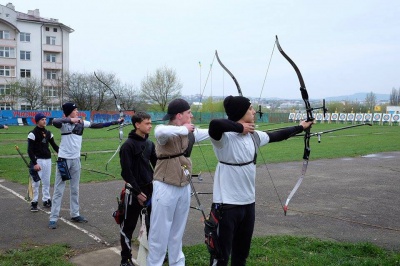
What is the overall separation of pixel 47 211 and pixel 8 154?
12016 millimetres

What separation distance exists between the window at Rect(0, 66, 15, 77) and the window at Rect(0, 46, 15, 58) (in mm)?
1873

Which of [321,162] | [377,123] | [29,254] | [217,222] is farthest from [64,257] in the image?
[377,123]

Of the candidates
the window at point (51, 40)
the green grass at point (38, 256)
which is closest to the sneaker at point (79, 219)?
the green grass at point (38, 256)

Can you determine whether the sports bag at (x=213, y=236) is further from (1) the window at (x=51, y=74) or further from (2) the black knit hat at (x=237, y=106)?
(1) the window at (x=51, y=74)

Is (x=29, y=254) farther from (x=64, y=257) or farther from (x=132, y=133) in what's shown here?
(x=132, y=133)

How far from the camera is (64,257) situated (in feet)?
18.1

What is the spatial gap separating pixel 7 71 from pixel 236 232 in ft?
233

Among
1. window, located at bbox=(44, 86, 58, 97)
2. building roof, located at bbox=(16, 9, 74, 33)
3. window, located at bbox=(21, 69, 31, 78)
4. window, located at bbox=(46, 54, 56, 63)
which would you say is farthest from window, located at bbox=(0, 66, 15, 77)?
building roof, located at bbox=(16, 9, 74, 33)

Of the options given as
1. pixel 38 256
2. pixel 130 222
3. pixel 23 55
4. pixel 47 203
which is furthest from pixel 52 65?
pixel 130 222

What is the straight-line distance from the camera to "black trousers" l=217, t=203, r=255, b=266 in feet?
13.3

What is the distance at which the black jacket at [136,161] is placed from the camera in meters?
5.21

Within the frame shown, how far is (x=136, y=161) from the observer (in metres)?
5.37

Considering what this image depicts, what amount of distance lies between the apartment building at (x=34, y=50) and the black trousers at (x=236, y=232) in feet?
207

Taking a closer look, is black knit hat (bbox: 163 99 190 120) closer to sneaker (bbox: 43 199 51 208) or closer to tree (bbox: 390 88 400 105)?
sneaker (bbox: 43 199 51 208)
